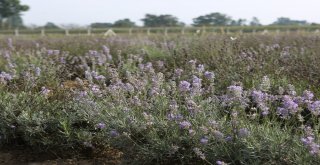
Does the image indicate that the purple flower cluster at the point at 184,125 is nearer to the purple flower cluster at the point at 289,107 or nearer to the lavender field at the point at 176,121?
the lavender field at the point at 176,121

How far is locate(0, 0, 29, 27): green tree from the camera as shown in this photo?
49.9m

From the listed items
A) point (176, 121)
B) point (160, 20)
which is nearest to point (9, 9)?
point (160, 20)

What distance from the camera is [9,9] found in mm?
50656

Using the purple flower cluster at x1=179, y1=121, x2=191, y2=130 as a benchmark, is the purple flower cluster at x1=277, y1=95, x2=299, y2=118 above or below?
above

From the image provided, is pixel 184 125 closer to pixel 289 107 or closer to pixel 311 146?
pixel 289 107

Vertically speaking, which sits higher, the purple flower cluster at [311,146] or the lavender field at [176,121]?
the purple flower cluster at [311,146]

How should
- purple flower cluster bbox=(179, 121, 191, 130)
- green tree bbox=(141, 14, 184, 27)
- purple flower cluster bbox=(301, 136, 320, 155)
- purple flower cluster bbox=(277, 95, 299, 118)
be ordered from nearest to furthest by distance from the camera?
1. purple flower cluster bbox=(301, 136, 320, 155)
2. purple flower cluster bbox=(277, 95, 299, 118)
3. purple flower cluster bbox=(179, 121, 191, 130)
4. green tree bbox=(141, 14, 184, 27)

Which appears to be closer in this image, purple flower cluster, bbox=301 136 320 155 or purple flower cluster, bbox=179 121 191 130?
purple flower cluster, bbox=301 136 320 155

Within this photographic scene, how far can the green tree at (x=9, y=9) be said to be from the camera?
4991cm

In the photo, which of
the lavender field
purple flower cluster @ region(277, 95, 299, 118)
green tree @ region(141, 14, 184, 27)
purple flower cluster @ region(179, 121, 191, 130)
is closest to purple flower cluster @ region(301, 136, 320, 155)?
the lavender field

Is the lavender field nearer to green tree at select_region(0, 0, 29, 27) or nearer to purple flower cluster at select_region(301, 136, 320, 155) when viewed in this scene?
purple flower cluster at select_region(301, 136, 320, 155)

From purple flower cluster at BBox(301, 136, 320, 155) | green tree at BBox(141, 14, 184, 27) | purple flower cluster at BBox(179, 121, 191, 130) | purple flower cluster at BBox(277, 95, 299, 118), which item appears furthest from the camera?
green tree at BBox(141, 14, 184, 27)

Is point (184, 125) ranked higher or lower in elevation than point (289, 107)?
lower

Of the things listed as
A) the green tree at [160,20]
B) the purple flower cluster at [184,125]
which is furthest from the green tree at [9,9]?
the purple flower cluster at [184,125]
